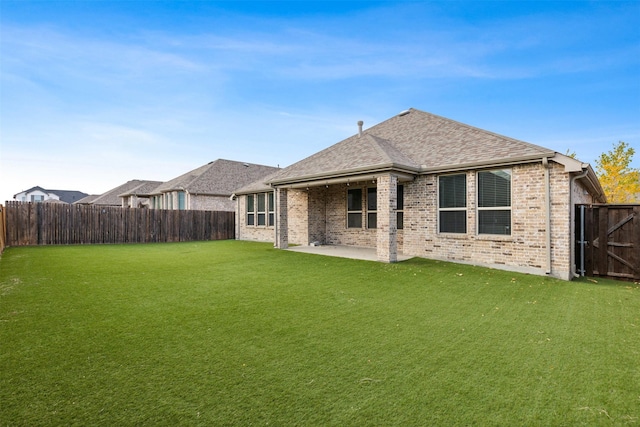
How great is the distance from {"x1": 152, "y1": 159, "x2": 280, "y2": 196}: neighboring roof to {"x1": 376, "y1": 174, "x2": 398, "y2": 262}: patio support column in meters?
17.8

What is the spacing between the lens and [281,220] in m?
13.5

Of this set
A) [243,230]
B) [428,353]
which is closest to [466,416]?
[428,353]

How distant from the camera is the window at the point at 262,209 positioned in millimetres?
17312

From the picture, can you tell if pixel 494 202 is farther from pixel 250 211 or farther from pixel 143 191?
pixel 143 191

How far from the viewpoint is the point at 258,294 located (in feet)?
20.4

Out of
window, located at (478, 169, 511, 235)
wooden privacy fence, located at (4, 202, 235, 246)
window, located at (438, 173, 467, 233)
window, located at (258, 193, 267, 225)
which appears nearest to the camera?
window, located at (478, 169, 511, 235)

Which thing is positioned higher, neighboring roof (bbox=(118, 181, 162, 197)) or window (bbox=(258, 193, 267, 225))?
neighboring roof (bbox=(118, 181, 162, 197))

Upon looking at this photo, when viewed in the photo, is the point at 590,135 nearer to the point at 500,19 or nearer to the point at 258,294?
the point at 500,19

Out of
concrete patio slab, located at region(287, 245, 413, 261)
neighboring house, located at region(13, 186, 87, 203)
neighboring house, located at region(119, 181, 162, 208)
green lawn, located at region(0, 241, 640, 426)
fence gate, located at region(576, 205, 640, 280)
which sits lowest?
green lawn, located at region(0, 241, 640, 426)

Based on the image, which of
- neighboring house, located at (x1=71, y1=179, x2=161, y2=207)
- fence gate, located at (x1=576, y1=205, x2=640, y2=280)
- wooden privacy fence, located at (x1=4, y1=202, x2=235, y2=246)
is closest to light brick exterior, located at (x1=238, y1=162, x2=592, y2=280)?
fence gate, located at (x1=576, y1=205, x2=640, y2=280)

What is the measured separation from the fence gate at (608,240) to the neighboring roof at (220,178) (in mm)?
22120

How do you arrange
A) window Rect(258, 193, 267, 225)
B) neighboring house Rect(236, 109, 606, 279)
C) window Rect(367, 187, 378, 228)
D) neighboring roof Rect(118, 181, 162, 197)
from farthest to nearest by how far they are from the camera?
neighboring roof Rect(118, 181, 162, 197), window Rect(258, 193, 267, 225), window Rect(367, 187, 378, 228), neighboring house Rect(236, 109, 606, 279)

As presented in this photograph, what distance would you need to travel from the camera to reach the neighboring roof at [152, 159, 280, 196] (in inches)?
959

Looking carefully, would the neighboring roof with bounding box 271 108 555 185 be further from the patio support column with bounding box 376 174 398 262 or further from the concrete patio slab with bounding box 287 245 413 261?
the concrete patio slab with bounding box 287 245 413 261
